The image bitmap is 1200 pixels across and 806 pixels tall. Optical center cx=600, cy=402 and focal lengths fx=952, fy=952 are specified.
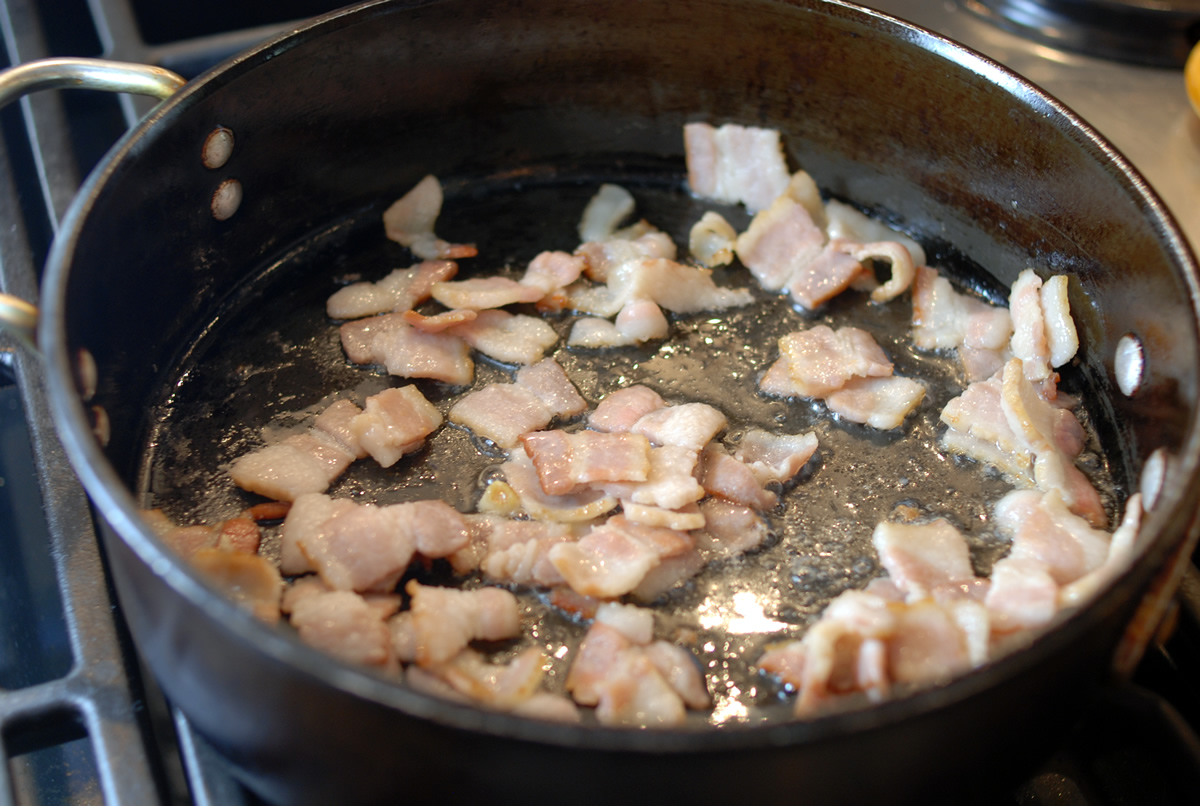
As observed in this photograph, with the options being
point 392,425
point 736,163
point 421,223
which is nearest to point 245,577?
point 392,425

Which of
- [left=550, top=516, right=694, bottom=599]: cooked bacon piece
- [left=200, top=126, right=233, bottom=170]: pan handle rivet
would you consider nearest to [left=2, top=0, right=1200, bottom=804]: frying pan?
[left=200, top=126, right=233, bottom=170]: pan handle rivet

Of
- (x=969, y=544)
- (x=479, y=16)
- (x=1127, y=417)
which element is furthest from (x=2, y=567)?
(x=1127, y=417)

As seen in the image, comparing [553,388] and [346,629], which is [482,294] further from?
[346,629]

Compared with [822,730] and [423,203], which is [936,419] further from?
[423,203]

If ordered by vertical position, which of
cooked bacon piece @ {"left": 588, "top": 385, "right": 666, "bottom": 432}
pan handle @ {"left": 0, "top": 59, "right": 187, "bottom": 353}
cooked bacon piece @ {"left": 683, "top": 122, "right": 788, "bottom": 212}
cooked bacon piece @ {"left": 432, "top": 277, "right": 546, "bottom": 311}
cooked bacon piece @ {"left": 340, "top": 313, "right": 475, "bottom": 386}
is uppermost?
pan handle @ {"left": 0, "top": 59, "right": 187, "bottom": 353}

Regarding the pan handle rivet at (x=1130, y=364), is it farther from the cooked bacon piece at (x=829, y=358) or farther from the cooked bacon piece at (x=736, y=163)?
the cooked bacon piece at (x=736, y=163)

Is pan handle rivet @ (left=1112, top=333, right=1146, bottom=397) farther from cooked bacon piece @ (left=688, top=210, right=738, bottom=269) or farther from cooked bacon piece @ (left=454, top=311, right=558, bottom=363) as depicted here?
cooked bacon piece @ (left=454, top=311, right=558, bottom=363)

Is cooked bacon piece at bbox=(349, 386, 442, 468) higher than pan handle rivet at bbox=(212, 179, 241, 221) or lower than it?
lower
